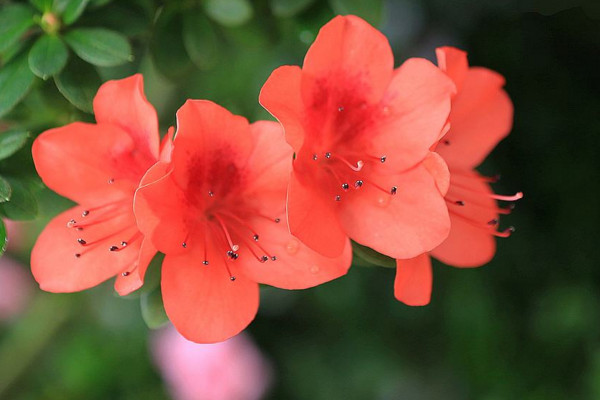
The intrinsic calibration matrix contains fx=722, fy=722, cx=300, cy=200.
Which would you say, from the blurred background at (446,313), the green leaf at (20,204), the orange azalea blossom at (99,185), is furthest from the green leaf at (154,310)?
the blurred background at (446,313)

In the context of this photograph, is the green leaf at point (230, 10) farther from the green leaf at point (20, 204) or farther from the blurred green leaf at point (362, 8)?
the green leaf at point (20, 204)

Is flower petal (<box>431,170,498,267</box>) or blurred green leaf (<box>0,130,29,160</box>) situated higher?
blurred green leaf (<box>0,130,29,160</box>)

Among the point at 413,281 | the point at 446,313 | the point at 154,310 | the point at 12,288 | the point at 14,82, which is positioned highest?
the point at 14,82

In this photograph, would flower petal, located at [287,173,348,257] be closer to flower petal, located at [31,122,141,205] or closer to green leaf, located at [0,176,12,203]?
flower petal, located at [31,122,141,205]

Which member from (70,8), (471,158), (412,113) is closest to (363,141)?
(412,113)

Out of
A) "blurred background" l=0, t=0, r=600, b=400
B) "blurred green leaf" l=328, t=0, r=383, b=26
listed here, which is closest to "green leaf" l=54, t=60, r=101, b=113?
"blurred green leaf" l=328, t=0, r=383, b=26

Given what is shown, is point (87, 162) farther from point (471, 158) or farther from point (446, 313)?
point (446, 313)

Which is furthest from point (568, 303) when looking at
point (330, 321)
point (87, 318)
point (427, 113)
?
point (87, 318)
